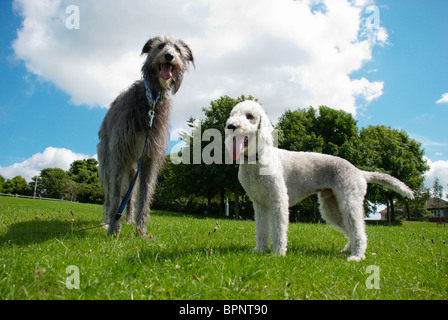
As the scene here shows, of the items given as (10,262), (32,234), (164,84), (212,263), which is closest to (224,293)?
(212,263)

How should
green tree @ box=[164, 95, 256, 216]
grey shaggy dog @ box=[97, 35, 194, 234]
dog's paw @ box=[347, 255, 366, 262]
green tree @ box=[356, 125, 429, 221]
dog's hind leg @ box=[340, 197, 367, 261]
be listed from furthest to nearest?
green tree @ box=[356, 125, 429, 221] → green tree @ box=[164, 95, 256, 216] → grey shaggy dog @ box=[97, 35, 194, 234] → dog's hind leg @ box=[340, 197, 367, 261] → dog's paw @ box=[347, 255, 366, 262]

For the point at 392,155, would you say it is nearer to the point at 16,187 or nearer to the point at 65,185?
the point at 65,185

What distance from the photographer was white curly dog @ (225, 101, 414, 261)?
4051 mm

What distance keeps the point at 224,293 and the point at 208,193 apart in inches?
1089

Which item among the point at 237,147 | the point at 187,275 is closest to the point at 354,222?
the point at 237,147

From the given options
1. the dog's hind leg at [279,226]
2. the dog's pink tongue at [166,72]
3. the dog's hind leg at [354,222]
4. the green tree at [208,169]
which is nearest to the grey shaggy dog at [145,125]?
the dog's pink tongue at [166,72]

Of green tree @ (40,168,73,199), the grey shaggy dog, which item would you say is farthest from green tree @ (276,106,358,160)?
green tree @ (40,168,73,199)

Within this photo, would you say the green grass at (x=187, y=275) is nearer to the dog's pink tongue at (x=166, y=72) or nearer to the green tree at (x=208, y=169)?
the dog's pink tongue at (x=166, y=72)

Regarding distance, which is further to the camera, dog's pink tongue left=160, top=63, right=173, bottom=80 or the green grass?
dog's pink tongue left=160, top=63, right=173, bottom=80

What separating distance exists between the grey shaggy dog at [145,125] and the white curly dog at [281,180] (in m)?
1.55

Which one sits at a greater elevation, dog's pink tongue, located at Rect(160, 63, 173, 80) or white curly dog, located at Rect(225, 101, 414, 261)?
dog's pink tongue, located at Rect(160, 63, 173, 80)

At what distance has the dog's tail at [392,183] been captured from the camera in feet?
15.4

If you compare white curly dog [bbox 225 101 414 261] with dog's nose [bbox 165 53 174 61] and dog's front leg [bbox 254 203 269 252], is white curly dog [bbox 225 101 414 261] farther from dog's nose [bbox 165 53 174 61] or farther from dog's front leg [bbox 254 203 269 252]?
dog's nose [bbox 165 53 174 61]

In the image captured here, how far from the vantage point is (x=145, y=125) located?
510cm
